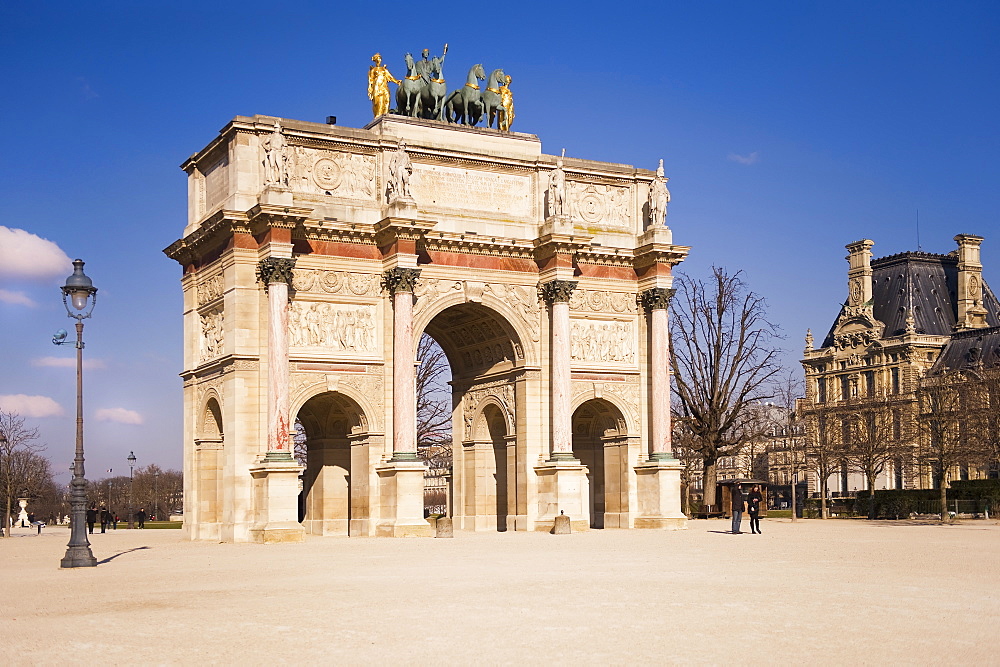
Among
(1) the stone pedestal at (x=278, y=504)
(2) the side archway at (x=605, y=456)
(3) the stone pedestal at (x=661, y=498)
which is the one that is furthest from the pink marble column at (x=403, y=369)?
(3) the stone pedestal at (x=661, y=498)

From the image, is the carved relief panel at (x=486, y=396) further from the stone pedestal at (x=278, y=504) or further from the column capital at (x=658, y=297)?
the stone pedestal at (x=278, y=504)

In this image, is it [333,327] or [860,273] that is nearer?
[333,327]

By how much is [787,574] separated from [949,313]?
302 ft

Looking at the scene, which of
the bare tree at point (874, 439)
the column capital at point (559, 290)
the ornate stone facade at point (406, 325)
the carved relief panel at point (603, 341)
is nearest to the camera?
the ornate stone facade at point (406, 325)

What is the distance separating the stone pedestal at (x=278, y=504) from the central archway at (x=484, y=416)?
874 cm

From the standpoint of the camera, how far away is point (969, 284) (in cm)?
10669

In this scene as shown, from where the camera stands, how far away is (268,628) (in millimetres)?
14703

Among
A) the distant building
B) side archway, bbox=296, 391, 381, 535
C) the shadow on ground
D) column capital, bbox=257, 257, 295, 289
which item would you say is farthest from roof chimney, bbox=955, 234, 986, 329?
the shadow on ground

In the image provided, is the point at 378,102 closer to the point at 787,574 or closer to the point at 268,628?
the point at 787,574

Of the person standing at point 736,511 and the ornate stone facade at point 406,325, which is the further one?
the ornate stone facade at point 406,325

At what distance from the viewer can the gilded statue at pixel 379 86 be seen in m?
44.3

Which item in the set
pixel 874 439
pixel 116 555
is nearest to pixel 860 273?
pixel 874 439

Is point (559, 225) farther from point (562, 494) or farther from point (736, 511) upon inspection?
point (736, 511)

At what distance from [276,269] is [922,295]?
80.3 meters
